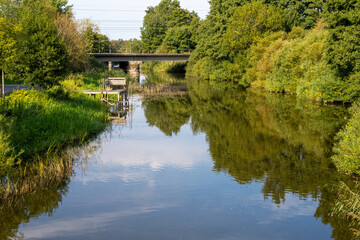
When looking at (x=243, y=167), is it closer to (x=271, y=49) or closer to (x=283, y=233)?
(x=283, y=233)

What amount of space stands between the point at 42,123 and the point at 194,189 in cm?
1028

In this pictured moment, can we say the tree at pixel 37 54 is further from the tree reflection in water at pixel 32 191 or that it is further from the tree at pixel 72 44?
the tree at pixel 72 44

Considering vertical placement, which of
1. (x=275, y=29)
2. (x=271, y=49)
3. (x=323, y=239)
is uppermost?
(x=275, y=29)

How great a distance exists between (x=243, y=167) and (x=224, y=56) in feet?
205

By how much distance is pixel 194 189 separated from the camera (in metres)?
15.5

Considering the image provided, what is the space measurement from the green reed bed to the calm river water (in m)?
1.30

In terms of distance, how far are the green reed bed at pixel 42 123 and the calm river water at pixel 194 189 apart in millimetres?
1296

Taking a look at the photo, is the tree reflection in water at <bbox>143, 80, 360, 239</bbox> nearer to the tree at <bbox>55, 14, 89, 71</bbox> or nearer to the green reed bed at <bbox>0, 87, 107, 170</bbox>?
the green reed bed at <bbox>0, 87, 107, 170</bbox>

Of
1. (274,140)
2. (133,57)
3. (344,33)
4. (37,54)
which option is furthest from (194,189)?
(133,57)

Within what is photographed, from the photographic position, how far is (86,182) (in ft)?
53.4

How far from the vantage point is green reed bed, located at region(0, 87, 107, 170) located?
657 inches

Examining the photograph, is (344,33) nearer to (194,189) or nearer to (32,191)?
(194,189)

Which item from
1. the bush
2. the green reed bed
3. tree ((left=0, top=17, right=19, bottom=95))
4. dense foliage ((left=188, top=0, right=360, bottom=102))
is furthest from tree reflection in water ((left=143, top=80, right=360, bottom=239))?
tree ((left=0, top=17, right=19, bottom=95))

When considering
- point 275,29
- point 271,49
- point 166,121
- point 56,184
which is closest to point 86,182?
point 56,184
